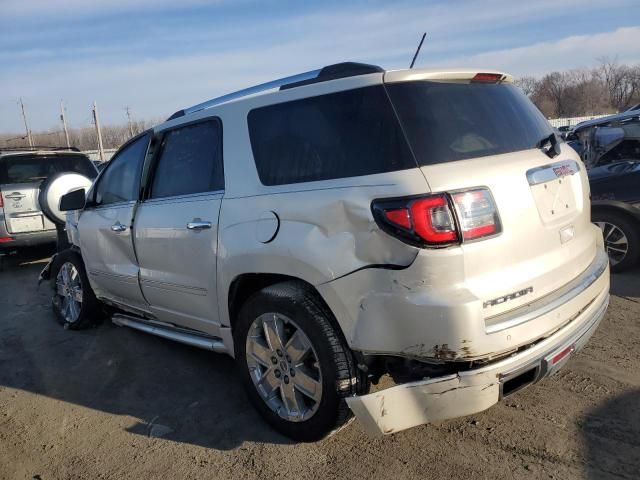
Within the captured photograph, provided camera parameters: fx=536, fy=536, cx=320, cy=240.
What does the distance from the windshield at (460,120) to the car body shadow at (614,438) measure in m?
1.54

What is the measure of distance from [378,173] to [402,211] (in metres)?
0.24

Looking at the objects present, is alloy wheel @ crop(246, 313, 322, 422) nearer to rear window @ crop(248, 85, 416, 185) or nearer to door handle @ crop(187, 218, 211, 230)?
door handle @ crop(187, 218, 211, 230)

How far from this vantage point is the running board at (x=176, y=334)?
11.3 feet

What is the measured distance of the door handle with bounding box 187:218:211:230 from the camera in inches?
126

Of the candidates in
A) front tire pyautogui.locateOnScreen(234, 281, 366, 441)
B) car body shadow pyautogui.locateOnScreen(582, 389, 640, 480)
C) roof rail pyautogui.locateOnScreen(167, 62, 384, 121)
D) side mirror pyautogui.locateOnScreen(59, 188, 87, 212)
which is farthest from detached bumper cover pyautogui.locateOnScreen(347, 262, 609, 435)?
side mirror pyautogui.locateOnScreen(59, 188, 87, 212)

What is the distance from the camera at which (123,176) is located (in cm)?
433

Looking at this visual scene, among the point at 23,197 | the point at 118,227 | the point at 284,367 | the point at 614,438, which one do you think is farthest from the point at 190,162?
the point at 23,197

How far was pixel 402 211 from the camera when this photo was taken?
228 cm

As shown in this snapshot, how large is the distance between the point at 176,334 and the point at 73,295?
1.97 m

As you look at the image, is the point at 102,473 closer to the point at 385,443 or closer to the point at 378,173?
the point at 385,443

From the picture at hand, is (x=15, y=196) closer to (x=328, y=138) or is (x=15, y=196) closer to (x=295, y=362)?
(x=295, y=362)

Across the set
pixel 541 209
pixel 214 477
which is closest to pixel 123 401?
pixel 214 477

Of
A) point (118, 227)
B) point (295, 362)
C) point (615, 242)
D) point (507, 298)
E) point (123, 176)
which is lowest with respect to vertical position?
point (615, 242)

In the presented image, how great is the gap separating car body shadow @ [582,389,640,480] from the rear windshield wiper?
1470 mm
